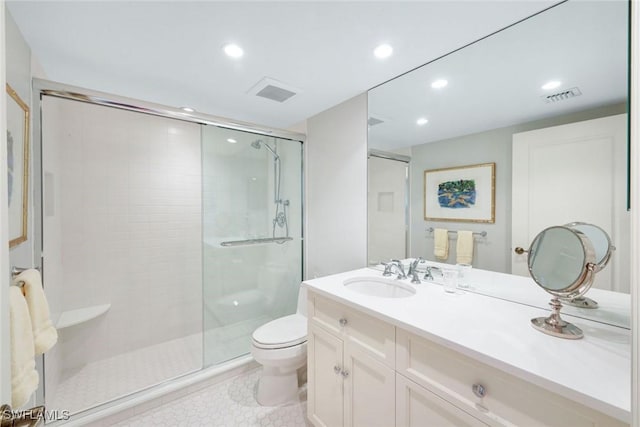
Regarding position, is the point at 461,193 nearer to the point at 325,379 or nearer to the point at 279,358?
the point at 325,379

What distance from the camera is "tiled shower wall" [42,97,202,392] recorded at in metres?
2.16

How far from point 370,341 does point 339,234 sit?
111cm

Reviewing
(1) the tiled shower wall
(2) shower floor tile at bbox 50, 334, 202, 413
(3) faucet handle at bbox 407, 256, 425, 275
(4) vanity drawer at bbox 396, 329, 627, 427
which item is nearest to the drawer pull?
(4) vanity drawer at bbox 396, 329, 627, 427

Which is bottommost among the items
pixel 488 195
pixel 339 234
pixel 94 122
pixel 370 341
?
pixel 370 341

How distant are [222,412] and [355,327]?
123 centimetres

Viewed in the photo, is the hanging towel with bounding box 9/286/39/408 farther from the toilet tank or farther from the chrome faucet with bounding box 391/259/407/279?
the chrome faucet with bounding box 391/259/407/279

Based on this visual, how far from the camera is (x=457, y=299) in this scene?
134 cm

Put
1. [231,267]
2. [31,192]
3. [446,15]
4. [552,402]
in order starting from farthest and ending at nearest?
[231,267]
[31,192]
[446,15]
[552,402]

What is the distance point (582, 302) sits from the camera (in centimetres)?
110

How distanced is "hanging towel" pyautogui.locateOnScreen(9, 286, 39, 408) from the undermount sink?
1.37 metres

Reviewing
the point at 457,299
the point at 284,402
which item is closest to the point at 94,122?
the point at 284,402

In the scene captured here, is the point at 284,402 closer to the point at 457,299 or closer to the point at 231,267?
the point at 231,267

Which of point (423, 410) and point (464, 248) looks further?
point (464, 248)

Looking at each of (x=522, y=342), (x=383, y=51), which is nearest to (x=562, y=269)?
(x=522, y=342)
